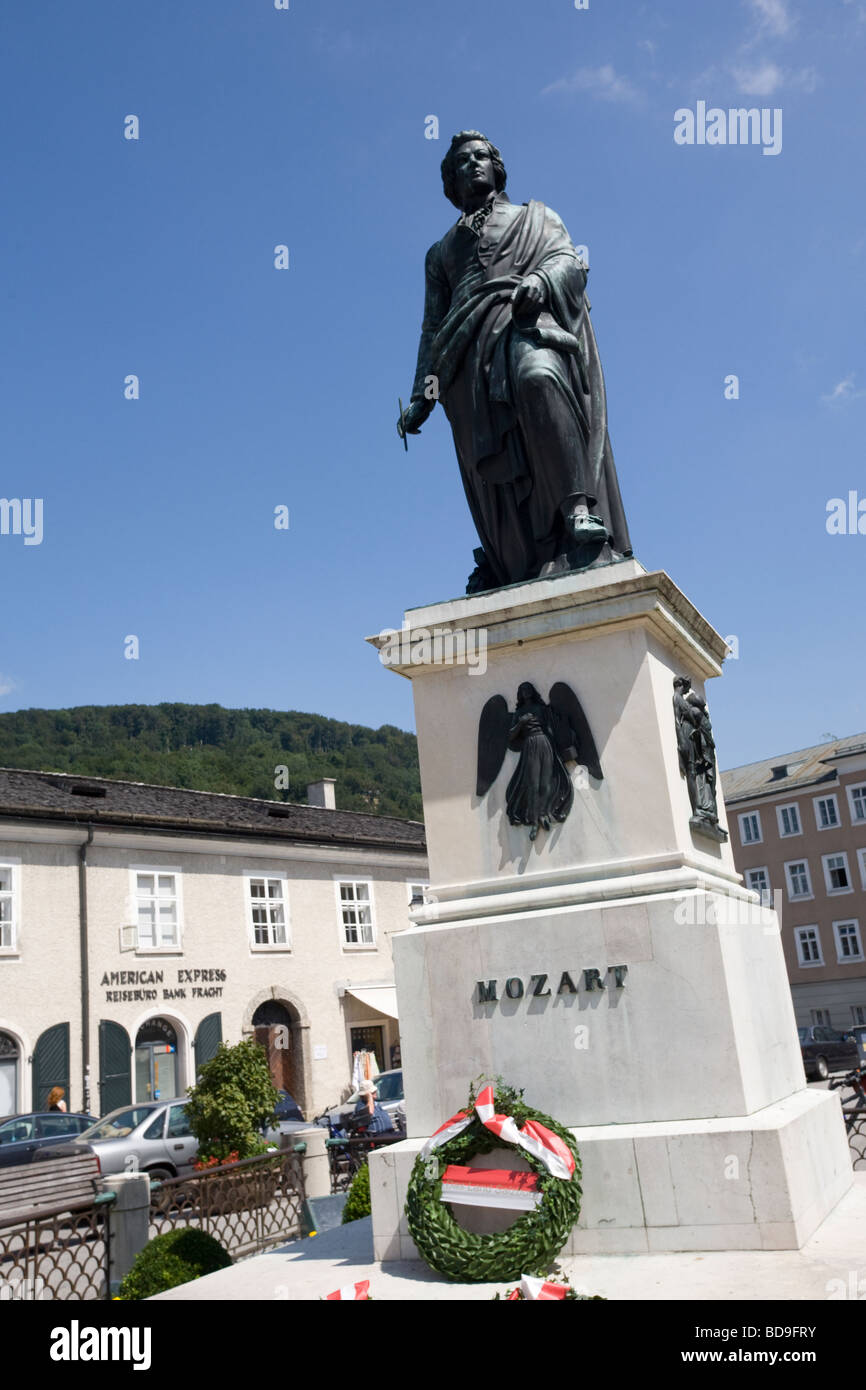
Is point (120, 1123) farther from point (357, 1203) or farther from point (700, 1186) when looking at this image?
point (700, 1186)

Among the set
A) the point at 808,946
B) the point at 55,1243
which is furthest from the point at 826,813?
the point at 55,1243

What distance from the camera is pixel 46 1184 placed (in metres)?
14.5

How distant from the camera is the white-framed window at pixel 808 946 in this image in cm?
5162

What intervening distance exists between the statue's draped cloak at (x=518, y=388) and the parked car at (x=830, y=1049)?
32157 millimetres

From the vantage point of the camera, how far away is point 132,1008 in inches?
1110

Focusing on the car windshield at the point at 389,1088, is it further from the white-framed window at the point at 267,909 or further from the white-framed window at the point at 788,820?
the white-framed window at the point at 788,820

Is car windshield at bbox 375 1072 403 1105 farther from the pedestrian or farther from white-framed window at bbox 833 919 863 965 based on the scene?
white-framed window at bbox 833 919 863 965

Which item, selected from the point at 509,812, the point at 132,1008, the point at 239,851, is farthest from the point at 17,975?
the point at 509,812

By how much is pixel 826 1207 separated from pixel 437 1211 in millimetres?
1758

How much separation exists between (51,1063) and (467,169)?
79.5 feet

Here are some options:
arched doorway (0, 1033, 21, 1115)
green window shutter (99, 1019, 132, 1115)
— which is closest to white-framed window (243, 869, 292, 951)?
green window shutter (99, 1019, 132, 1115)

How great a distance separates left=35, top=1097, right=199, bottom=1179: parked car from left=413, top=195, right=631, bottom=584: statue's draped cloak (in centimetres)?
1366

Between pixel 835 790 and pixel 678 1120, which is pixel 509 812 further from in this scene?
pixel 835 790

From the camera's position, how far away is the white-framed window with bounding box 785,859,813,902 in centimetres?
5315
